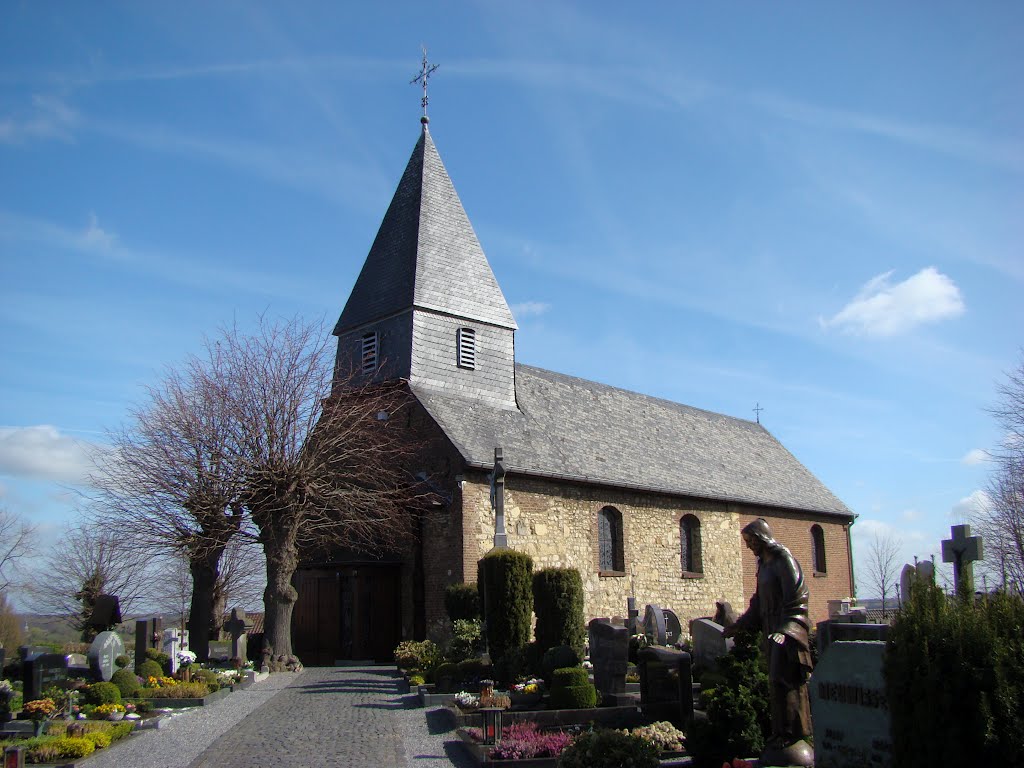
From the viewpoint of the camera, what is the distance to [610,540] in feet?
81.1

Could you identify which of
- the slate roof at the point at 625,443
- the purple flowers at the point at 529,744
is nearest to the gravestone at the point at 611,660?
the purple flowers at the point at 529,744

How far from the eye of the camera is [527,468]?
22750mm

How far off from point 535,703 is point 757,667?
5.19 metres

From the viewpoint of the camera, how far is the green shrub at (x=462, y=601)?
1912cm

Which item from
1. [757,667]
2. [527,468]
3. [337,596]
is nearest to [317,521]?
[337,596]

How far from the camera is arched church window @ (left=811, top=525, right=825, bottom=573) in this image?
107 feet

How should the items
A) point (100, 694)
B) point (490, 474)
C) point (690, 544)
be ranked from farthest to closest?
point (690, 544), point (490, 474), point (100, 694)

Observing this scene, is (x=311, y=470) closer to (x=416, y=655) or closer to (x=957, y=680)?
(x=416, y=655)

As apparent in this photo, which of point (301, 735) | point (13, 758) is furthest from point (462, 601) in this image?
point (13, 758)

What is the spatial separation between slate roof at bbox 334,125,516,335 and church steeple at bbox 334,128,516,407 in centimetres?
4

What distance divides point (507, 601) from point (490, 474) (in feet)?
17.3

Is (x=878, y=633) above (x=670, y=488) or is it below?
below

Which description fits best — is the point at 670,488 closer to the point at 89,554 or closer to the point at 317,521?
the point at 317,521

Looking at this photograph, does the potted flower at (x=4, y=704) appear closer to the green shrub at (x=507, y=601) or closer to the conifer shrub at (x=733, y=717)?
the green shrub at (x=507, y=601)
